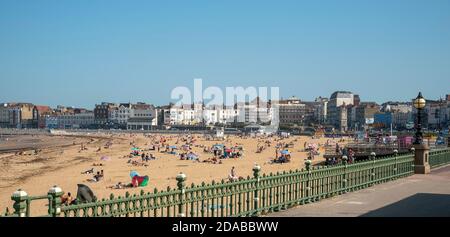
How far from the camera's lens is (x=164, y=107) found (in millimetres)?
192500

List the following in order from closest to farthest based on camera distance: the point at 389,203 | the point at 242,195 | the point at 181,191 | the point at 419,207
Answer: the point at 181,191
the point at 242,195
the point at 419,207
the point at 389,203

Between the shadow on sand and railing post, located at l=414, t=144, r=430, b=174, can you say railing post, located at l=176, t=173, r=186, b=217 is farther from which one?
railing post, located at l=414, t=144, r=430, b=174

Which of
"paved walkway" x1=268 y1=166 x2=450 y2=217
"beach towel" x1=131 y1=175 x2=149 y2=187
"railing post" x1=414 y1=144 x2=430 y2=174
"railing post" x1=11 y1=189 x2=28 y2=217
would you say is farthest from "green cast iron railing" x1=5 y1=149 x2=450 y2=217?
"beach towel" x1=131 y1=175 x2=149 y2=187

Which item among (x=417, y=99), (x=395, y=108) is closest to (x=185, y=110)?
(x=395, y=108)

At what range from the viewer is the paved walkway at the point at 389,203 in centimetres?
1188

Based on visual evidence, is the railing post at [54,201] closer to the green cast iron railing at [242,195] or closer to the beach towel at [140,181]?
the green cast iron railing at [242,195]

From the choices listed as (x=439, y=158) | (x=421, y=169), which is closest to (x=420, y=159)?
(x=421, y=169)

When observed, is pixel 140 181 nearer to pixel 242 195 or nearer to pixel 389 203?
pixel 389 203

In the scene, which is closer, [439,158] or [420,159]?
[420,159]

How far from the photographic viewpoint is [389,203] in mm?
13352

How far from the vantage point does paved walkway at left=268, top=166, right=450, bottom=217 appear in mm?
11875
